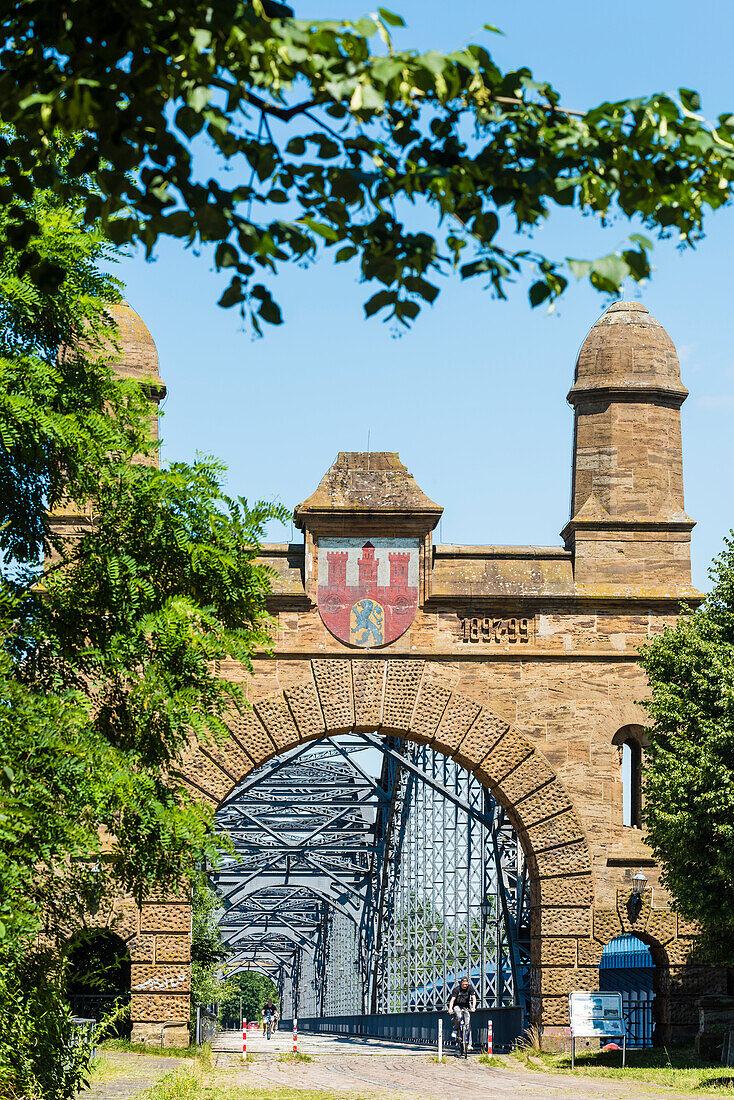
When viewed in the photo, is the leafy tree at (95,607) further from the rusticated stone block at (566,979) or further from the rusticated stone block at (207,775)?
the rusticated stone block at (566,979)

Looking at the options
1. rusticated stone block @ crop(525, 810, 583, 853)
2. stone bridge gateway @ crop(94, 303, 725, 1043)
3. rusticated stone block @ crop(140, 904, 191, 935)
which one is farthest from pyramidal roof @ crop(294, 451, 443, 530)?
rusticated stone block @ crop(140, 904, 191, 935)

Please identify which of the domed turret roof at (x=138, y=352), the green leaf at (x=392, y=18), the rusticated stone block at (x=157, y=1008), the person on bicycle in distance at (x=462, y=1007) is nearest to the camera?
the green leaf at (x=392, y=18)

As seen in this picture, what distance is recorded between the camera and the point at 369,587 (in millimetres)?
21516

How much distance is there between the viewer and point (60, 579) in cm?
1176

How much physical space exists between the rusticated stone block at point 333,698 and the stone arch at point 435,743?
1 centimetres

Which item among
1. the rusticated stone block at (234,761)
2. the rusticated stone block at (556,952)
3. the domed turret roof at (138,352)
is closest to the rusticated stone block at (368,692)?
the rusticated stone block at (234,761)

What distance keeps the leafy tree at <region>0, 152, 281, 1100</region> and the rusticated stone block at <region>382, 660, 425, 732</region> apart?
29.5 ft

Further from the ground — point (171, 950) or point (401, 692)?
point (401, 692)

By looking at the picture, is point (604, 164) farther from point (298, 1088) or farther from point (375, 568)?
point (375, 568)

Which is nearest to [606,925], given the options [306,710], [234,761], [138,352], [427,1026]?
[306,710]

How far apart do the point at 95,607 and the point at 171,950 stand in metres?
10.5

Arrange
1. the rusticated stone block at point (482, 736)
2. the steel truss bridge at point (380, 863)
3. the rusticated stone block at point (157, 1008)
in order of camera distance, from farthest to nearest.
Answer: the steel truss bridge at point (380, 863) → the rusticated stone block at point (482, 736) → the rusticated stone block at point (157, 1008)

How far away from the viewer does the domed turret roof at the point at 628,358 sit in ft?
73.8

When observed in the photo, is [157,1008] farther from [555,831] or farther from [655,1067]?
[655,1067]
